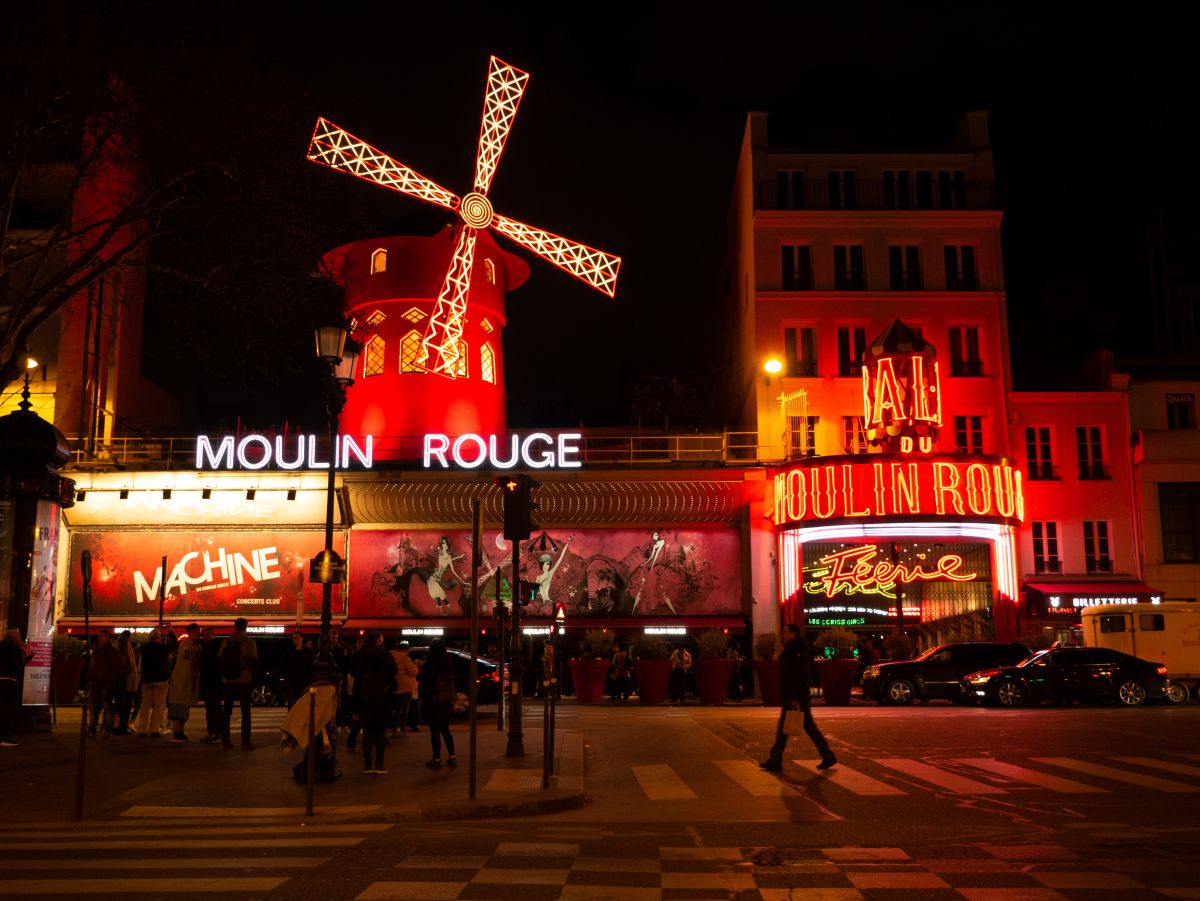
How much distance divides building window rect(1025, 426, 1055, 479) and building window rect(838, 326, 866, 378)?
208 inches

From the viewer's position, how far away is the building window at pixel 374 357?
33812mm

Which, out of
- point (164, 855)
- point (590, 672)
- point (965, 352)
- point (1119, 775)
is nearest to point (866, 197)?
point (965, 352)

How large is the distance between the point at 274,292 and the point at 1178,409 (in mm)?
28235

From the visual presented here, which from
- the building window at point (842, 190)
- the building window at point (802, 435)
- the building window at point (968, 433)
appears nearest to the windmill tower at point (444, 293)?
the building window at point (802, 435)

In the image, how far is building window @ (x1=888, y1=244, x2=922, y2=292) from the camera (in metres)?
35.4

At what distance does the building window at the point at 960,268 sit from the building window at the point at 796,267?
4.14m

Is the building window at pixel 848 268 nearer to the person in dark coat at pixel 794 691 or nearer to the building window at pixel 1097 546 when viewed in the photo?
the building window at pixel 1097 546

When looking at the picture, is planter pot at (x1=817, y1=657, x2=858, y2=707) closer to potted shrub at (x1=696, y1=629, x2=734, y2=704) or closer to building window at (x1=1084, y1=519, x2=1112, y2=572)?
potted shrub at (x1=696, y1=629, x2=734, y2=704)

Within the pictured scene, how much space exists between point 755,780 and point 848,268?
83.0 ft

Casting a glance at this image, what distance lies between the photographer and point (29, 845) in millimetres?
8781

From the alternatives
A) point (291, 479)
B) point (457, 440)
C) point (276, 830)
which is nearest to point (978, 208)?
point (457, 440)

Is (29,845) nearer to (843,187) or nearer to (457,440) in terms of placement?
(457,440)

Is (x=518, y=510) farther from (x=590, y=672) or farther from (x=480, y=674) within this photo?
(x=590, y=672)

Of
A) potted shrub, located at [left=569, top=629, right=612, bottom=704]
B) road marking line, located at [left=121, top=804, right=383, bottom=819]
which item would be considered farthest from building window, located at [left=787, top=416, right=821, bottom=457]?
road marking line, located at [left=121, top=804, right=383, bottom=819]
